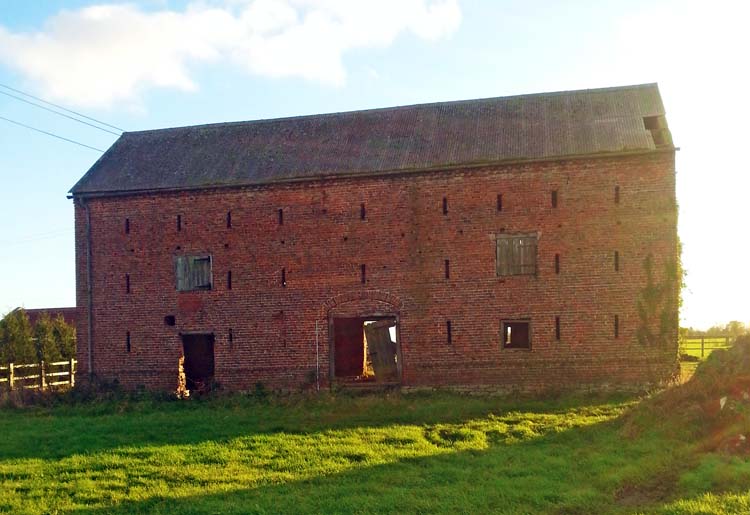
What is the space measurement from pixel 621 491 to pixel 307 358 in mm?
11480

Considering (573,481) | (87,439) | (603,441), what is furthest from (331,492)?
(87,439)

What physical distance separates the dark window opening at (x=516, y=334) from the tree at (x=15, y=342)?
19.8 meters

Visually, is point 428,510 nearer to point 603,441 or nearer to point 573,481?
point 573,481

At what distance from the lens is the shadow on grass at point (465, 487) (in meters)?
9.48

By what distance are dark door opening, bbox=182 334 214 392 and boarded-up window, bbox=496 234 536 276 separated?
8.75m

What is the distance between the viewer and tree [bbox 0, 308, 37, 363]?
30.2m

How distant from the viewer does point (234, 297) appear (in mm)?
20891

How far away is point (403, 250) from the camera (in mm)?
19875

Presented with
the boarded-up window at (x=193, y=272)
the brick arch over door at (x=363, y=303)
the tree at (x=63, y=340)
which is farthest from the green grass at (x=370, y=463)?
the tree at (x=63, y=340)

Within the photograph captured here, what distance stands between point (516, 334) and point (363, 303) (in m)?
4.67

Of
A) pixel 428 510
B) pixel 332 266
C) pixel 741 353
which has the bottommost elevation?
pixel 428 510

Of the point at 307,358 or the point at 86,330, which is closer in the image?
the point at 307,358

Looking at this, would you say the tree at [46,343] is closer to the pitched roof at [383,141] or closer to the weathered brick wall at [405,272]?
the weathered brick wall at [405,272]

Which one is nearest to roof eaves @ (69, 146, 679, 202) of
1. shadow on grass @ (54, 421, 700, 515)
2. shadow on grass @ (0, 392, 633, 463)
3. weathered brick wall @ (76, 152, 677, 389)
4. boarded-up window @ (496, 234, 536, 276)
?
weathered brick wall @ (76, 152, 677, 389)
